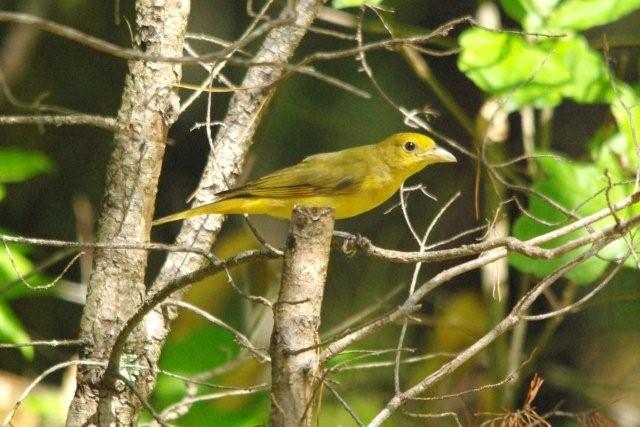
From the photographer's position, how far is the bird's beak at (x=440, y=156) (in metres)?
4.43

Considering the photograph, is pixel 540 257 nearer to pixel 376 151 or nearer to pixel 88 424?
pixel 88 424

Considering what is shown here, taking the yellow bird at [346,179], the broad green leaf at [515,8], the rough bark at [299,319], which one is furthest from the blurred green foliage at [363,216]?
the rough bark at [299,319]

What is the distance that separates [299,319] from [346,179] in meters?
1.78

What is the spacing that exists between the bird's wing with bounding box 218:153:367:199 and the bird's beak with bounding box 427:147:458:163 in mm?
384

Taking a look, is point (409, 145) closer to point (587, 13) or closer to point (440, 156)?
point (440, 156)

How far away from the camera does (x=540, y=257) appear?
2523 millimetres

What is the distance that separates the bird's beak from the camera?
175 inches

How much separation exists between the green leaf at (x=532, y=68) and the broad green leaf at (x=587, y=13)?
90mm

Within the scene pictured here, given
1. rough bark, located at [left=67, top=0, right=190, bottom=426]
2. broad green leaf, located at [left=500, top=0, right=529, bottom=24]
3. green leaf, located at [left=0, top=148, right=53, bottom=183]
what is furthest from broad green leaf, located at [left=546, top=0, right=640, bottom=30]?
green leaf, located at [left=0, top=148, right=53, bottom=183]

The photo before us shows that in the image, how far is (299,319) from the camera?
252 centimetres

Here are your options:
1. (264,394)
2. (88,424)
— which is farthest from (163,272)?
(264,394)

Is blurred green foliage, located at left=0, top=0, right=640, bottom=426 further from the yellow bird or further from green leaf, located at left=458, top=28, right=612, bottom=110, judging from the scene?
green leaf, located at left=458, top=28, right=612, bottom=110

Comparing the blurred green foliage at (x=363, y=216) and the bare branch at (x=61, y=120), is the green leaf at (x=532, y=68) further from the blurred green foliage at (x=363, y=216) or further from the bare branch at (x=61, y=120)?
the bare branch at (x=61, y=120)

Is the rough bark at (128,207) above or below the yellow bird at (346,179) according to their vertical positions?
below
